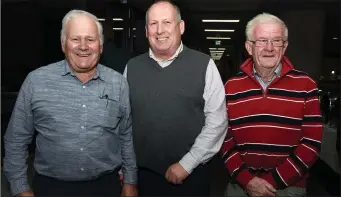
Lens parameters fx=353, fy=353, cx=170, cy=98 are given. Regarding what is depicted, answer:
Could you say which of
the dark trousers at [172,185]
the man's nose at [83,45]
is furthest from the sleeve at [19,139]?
the dark trousers at [172,185]

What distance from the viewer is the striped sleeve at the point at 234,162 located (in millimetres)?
1811

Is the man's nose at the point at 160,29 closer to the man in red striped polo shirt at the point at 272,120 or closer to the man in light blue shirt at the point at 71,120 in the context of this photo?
the man in light blue shirt at the point at 71,120

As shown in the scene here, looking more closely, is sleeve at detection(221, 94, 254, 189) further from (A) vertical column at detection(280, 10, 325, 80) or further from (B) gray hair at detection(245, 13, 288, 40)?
(A) vertical column at detection(280, 10, 325, 80)

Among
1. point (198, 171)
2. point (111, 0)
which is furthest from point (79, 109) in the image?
point (111, 0)

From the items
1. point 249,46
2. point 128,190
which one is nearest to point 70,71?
point 128,190

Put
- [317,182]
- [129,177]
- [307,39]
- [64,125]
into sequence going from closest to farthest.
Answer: [64,125] < [129,177] < [317,182] < [307,39]

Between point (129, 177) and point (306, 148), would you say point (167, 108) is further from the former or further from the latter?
point (306, 148)

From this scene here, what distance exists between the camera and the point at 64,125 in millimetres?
1618

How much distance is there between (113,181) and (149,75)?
1.86 ft

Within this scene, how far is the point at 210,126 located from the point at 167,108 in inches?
9.2

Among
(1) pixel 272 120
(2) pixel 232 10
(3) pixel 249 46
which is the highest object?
(2) pixel 232 10

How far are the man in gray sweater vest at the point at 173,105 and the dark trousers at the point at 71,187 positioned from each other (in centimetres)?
24

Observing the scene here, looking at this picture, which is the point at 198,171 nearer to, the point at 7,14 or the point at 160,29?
the point at 160,29

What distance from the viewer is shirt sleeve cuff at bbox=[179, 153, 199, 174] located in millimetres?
1762
